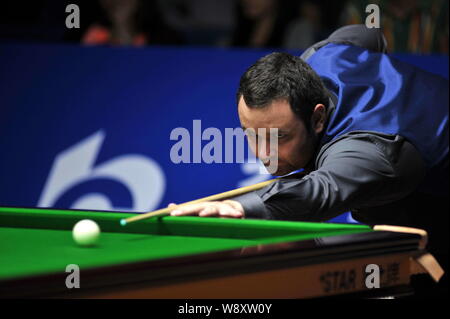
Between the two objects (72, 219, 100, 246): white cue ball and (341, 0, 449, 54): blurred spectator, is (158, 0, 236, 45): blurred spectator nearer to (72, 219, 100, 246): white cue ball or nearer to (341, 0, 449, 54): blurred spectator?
(341, 0, 449, 54): blurred spectator

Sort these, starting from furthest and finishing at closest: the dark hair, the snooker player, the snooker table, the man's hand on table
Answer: the dark hair, the snooker player, the man's hand on table, the snooker table

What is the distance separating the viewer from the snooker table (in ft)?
5.98

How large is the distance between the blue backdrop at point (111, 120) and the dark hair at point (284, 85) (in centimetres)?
167

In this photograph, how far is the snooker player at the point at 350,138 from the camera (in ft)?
8.36

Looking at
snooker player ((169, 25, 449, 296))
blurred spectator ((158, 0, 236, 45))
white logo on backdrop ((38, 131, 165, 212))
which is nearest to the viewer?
snooker player ((169, 25, 449, 296))

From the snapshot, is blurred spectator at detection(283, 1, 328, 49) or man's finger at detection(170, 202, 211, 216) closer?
man's finger at detection(170, 202, 211, 216)

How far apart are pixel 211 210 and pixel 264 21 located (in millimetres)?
3351

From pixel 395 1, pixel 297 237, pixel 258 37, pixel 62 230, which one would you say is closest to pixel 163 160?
pixel 258 37

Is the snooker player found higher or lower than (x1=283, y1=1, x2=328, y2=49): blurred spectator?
lower

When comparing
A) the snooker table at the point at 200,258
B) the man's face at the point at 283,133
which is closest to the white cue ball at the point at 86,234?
the snooker table at the point at 200,258

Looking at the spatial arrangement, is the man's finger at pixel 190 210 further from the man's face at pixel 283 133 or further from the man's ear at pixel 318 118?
the man's ear at pixel 318 118

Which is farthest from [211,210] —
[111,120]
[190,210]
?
[111,120]

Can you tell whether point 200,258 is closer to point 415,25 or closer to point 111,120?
point 111,120

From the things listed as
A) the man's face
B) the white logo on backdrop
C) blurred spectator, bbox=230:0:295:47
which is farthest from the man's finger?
blurred spectator, bbox=230:0:295:47
